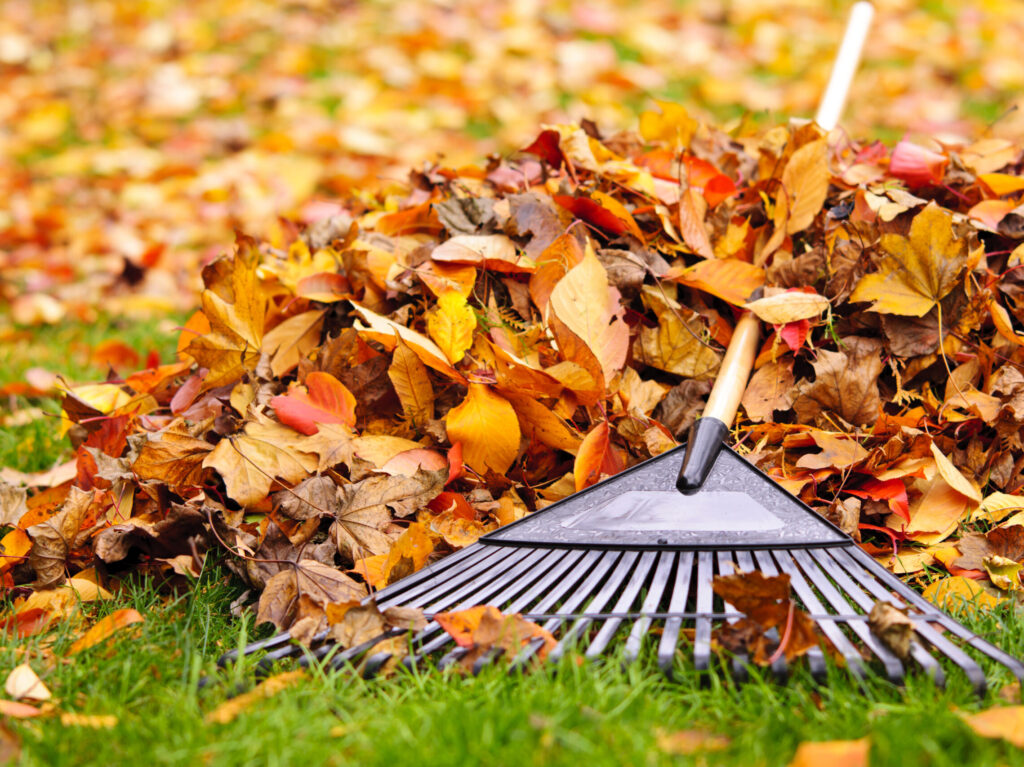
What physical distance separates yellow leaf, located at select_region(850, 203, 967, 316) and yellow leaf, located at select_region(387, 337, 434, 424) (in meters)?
0.79

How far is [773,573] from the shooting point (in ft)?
4.02

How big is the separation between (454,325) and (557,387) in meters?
0.22

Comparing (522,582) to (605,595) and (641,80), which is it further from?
(641,80)

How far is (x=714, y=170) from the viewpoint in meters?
1.89

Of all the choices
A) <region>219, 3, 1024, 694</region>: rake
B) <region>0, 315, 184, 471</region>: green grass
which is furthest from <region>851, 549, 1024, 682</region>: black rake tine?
<region>0, 315, 184, 471</region>: green grass

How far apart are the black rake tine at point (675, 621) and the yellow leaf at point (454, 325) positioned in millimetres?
528

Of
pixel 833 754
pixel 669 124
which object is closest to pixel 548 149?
pixel 669 124

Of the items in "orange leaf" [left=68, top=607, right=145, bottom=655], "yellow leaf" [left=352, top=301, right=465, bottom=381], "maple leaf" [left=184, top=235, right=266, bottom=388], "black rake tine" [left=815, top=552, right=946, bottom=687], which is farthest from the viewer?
"maple leaf" [left=184, top=235, right=266, bottom=388]

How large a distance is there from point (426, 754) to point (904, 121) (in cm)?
372

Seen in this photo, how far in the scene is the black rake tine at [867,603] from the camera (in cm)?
105

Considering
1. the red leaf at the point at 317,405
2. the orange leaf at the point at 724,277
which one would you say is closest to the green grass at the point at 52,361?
the red leaf at the point at 317,405

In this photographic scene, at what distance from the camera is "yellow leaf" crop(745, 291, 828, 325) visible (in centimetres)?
158

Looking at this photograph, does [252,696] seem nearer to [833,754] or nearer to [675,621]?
[675,621]

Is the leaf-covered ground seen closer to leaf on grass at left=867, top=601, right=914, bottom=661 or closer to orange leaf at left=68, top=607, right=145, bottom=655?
orange leaf at left=68, top=607, right=145, bottom=655
